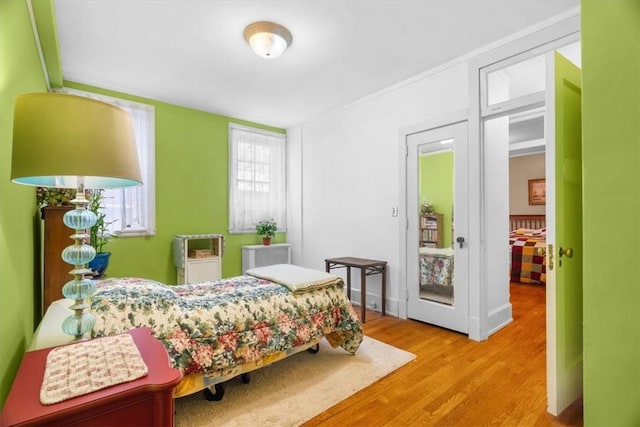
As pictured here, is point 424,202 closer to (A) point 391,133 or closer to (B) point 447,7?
(A) point 391,133

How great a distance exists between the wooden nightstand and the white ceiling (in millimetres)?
2329

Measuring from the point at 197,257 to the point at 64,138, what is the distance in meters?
3.09

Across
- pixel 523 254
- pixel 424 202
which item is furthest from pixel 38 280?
pixel 523 254

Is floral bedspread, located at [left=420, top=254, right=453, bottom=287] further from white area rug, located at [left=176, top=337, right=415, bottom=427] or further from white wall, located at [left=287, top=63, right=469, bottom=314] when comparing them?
white area rug, located at [left=176, top=337, right=415, bottom=427]

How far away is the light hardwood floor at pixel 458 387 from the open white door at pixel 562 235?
21 centimetres

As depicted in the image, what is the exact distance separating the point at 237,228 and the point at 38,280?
254 centimetres

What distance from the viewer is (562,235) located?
1784 mm

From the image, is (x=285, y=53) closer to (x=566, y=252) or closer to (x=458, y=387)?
(x=566, y=252)

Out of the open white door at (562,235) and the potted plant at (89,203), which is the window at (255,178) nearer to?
the potted plant at (89,203)

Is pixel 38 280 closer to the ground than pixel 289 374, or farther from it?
farther from it

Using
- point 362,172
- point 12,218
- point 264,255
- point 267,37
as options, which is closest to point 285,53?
point 267,37

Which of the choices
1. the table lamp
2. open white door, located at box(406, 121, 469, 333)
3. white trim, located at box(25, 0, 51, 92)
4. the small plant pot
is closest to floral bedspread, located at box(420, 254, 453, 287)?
open white door, located at box(406, 121, 469, 333)

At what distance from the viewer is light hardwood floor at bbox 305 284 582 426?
5.84 ft

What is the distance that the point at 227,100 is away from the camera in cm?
401
